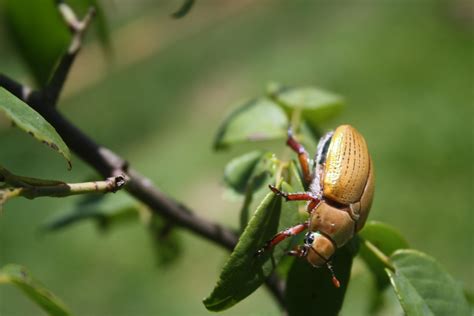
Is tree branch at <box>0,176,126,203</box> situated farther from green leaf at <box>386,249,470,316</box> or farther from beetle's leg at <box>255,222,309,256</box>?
green leaf at <box>386,249,470,316</box>

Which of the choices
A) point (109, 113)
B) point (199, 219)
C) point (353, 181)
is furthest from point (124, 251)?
point (353, 181)

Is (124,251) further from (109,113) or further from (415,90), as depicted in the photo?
(415,90)

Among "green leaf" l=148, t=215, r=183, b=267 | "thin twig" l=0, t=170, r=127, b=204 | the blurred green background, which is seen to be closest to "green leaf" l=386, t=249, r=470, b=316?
"thin twig" l=0, t=170, r=127, b=204

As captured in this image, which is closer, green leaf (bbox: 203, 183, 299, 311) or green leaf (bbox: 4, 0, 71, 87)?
green leaf (bbox: 203, 183, 299, 311)

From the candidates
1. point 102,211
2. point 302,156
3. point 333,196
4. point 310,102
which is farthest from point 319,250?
point 102,211

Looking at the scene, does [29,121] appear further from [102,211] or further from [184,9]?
[102,211]

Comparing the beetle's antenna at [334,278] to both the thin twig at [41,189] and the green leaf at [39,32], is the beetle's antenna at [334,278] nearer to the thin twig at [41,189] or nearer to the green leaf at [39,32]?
the thin twig at [41,189]
